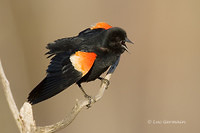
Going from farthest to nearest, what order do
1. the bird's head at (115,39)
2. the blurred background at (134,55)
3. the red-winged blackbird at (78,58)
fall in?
the blurred background at (134,55) → the bird's head at (115,39) → the red-winged blackbird at (78,58)

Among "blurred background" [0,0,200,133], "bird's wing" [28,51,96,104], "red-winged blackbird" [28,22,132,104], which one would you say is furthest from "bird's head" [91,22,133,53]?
"blurred background" [0,0,200,133]

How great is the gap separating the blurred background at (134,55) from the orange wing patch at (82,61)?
783 millimetres

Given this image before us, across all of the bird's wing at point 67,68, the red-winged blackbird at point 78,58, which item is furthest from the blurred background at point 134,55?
the bird's wing at point 67,68

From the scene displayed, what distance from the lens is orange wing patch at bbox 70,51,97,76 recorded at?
182 centimetres

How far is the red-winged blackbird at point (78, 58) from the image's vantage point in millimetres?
1744

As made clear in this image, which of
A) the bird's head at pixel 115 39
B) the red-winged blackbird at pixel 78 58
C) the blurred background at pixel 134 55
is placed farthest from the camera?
the blurred background at pixel 134 55

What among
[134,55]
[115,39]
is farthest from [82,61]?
[134,55]

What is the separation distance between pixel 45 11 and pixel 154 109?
1.10m

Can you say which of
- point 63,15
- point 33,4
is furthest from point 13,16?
point 63,15

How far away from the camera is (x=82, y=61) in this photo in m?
1.82

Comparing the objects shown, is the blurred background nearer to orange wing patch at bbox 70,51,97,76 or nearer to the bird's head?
the bird's head

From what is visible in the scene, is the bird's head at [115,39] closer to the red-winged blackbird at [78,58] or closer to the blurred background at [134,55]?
the red-winged blackbird at [78,58]

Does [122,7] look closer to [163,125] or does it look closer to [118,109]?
[118,109]

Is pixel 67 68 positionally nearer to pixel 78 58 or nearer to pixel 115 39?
pixel 78 58
